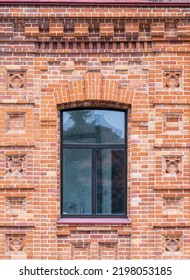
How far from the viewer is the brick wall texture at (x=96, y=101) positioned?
6.85 meters

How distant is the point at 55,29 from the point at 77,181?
2406 mm

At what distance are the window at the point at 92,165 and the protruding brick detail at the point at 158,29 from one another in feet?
4.42

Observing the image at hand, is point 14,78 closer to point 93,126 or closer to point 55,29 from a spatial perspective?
point 55,29

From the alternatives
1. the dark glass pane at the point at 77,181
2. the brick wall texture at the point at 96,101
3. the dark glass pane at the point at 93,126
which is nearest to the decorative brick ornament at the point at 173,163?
the brick wall texture at the point at 96,101

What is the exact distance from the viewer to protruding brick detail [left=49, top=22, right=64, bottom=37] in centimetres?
682

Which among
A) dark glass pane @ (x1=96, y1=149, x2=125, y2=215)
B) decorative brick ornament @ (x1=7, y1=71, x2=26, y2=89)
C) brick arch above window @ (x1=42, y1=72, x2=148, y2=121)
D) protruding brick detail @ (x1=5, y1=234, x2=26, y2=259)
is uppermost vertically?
decorative brick ornament @ (x1=7, y1=71, x2=26, y2=89)

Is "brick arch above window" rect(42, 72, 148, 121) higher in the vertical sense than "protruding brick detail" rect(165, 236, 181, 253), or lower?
higher

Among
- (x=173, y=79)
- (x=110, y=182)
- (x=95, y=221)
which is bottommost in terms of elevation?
(x=95, y=221)

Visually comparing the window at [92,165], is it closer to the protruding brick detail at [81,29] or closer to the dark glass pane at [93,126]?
the dark glass pane at [93,126]

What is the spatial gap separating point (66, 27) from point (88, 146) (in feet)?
6.19

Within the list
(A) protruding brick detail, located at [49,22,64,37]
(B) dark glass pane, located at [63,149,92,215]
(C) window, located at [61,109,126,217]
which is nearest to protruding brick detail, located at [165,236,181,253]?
(C) window, located at [61,109,126,217]

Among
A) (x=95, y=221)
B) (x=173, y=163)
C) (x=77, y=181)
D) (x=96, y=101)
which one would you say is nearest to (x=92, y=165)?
(x=77, y=181)

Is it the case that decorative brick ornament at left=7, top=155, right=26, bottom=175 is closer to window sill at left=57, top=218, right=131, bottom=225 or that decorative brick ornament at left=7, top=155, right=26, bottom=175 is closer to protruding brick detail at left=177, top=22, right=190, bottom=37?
window sill at left=57, top=218, right=131, bottom=225

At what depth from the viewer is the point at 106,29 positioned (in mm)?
6828
